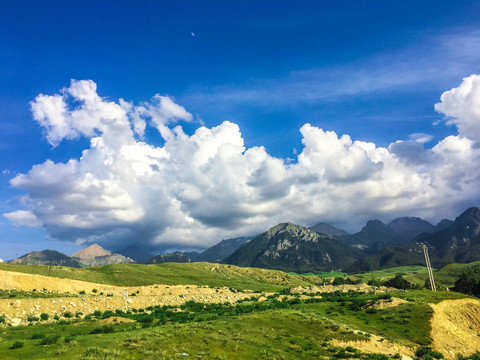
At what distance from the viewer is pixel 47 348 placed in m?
21.5

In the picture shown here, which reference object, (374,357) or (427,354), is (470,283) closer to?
(427,354)

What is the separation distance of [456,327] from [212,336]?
46.5 metres

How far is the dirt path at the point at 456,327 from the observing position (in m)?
42.5

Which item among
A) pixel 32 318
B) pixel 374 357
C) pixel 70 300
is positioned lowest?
pixel 374 357

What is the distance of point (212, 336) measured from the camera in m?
28.0

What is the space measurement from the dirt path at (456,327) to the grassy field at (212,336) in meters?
1.69

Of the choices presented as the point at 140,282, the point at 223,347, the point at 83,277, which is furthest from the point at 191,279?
the point at 223,347

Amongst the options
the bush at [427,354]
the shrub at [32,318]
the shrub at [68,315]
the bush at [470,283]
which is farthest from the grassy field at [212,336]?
the bush at [470,283]

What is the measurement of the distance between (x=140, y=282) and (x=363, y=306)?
8841 centimetres

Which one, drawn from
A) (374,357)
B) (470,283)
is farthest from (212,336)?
(470,283)

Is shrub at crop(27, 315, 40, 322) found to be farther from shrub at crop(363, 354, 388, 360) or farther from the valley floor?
shrub at crop(363, 354, 388, 360)

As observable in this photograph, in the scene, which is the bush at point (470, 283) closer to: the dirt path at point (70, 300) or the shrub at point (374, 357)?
the dirt path at point (70, 300)

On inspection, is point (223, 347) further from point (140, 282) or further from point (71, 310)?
point (140, 282)

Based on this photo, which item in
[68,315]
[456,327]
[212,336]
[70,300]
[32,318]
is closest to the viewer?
[212,336]
